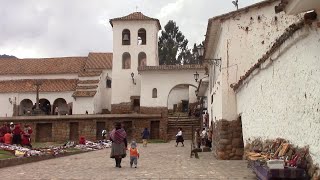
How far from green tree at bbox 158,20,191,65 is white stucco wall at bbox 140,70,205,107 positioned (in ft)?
76.4

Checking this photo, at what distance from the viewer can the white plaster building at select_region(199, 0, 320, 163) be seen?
6660 mm

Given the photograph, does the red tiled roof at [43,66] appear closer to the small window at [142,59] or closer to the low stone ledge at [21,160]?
the small window at [142,59]

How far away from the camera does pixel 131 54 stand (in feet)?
132

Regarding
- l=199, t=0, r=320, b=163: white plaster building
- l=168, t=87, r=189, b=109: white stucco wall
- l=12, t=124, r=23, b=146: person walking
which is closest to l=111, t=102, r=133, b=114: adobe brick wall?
l=168, t=87, r=189, b=109: white stucco wall

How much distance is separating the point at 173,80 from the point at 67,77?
13.5m

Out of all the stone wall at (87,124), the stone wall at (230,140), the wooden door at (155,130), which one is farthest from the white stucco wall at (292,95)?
the wooden door at (155,130)

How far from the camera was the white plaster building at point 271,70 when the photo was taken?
6.66 metres

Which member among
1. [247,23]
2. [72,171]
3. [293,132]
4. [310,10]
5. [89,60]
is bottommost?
[72,171]

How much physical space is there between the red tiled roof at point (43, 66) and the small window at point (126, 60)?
262 inches

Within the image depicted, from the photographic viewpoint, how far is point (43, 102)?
44.5m

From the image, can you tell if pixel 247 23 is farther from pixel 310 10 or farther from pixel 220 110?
pixel 310 10

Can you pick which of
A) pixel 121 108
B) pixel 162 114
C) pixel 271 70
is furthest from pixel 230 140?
pixel 121 108

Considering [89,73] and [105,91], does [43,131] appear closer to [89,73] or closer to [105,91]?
[89,73]

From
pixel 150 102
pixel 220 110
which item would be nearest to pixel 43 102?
pixel 150 102
